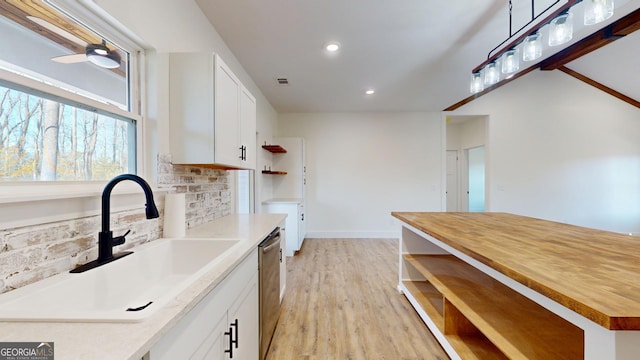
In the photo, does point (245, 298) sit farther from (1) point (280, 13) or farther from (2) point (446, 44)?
(2) point (446, 44)

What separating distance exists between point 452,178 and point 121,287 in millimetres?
7635

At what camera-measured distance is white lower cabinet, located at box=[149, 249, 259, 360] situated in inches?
28.1

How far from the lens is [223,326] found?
Result: 103 centimetres

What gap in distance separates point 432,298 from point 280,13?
290cm

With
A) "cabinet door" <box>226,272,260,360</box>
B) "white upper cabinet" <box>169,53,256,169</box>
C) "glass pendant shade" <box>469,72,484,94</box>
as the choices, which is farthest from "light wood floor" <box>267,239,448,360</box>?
"glass pendant shade" <box>469,72,484,94</box>

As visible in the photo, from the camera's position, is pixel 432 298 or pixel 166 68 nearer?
pixel 166 68

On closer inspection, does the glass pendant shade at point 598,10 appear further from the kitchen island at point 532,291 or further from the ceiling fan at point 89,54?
the ceiling fan at point 89,54

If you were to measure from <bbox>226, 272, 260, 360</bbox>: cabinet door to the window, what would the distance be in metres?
0.93

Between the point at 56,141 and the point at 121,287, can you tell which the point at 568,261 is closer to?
the point at 121,287

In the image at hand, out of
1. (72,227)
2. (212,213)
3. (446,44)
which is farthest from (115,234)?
(446,44)

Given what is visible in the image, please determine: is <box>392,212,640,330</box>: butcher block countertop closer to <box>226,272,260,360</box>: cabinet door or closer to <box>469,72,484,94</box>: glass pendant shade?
<box>226,272,260,360</box>: cabinet door

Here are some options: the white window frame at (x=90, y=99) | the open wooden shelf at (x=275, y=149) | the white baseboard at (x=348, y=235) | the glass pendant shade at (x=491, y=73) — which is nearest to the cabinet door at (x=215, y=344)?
the white window frame at (x=90, y=99)

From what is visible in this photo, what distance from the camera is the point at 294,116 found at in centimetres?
532

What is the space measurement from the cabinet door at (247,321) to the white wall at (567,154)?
17.4 feet
